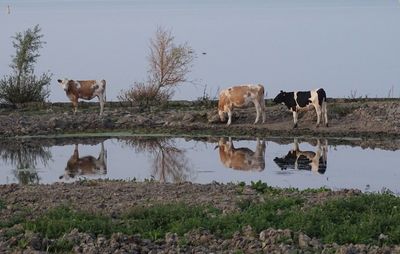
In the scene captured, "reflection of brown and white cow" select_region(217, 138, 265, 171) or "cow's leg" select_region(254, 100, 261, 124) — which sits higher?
"cow's leg" select_region(254, 100, 261, 124)

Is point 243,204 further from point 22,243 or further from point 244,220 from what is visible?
point 22,243

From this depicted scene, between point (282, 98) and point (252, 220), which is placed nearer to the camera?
point (252, 220)

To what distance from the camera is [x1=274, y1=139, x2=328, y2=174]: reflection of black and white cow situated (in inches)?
806

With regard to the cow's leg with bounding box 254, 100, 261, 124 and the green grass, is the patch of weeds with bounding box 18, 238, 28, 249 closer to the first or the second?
the green grass

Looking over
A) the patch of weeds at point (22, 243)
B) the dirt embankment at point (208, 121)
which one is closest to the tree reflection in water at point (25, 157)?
the dirt embankment at point (208, 121)

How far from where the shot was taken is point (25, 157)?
74.0 ft

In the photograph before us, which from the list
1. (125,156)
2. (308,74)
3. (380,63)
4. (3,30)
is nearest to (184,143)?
(125,156)

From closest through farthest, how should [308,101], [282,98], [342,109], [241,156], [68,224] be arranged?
1. [68,224]
2. [241,156]
3. [308,101]
4. [282,98]
5. [342,109]

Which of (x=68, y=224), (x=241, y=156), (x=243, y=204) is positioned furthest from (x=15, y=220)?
(x=241, y=156)

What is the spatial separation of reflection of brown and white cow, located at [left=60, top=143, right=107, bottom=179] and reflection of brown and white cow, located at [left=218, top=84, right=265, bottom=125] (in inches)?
199

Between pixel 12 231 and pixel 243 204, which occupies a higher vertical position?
pixel 243 204

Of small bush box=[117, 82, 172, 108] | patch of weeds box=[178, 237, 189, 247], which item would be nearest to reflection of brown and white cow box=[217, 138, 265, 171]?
small bush box=[117, 82, 172, 108]

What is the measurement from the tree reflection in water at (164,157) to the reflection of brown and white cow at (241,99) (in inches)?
107

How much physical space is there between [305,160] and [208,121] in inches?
252
